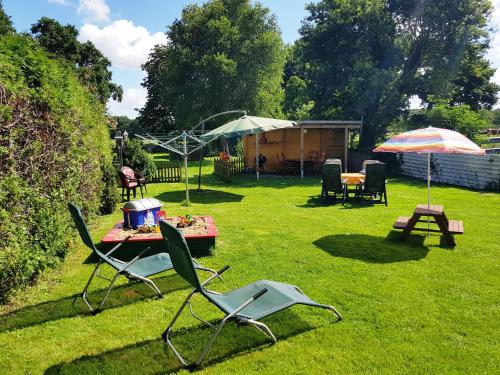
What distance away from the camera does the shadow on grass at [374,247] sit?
637 centimetres

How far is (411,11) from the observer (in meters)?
23.2

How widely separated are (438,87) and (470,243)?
19.6 metres

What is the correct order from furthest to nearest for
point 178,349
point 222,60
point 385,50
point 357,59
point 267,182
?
1. point 222,60
2. point 385,50
3. point 357,59
4. point 267,182
5. point 178,349

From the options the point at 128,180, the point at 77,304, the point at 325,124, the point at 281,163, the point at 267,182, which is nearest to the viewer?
the point at 77,304

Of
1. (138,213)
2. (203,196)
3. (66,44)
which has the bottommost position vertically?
(203,196)

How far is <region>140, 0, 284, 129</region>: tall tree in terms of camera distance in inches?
1158

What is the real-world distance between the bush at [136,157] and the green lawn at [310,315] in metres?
7.56

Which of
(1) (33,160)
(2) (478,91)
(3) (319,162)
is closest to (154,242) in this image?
(1) (33,160)

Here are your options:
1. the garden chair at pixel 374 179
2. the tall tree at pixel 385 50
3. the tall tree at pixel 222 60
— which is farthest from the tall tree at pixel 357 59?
the garden chair at pixel 374 179

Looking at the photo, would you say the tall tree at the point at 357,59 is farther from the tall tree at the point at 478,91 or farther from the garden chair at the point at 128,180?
the tall tree at the point at 478,91

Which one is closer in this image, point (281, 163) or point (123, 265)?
point (123, 265)

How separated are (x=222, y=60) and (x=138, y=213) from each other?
23231 mm

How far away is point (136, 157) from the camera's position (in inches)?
613

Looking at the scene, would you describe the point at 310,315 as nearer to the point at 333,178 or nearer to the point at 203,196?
the point at 333,178
